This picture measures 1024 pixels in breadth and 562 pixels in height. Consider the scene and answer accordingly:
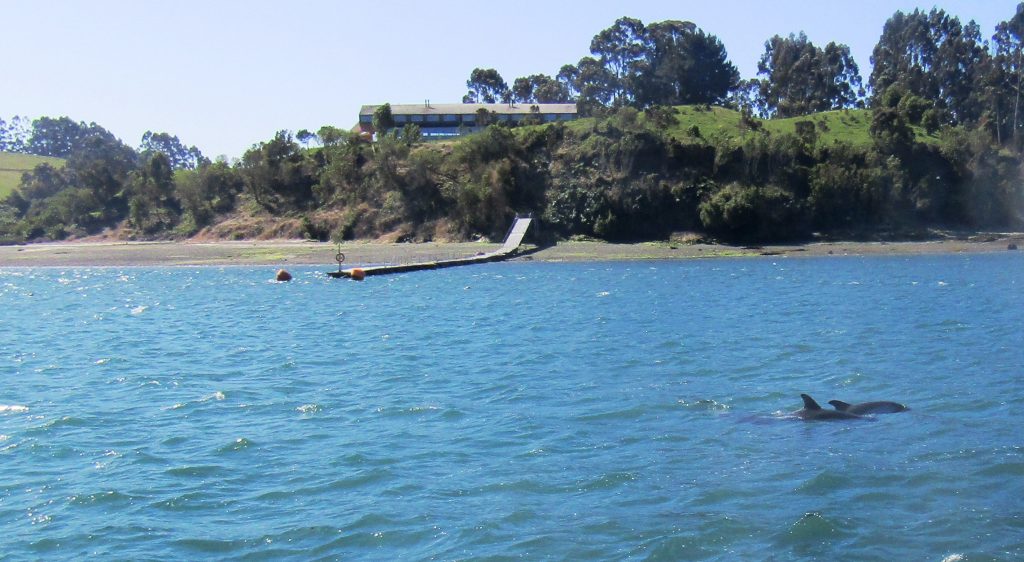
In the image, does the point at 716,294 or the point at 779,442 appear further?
the point at 716,294

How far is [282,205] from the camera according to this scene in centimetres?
8675

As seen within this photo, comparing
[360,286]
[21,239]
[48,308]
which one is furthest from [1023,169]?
[21,239]

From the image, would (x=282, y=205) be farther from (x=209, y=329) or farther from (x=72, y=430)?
(x=72, y=430)

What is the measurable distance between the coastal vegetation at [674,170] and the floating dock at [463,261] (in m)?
4.08

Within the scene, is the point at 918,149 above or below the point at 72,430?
above

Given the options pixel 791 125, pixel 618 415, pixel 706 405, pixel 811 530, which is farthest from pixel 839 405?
pixel 791 125

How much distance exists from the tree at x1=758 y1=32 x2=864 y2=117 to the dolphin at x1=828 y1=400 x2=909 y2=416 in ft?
293

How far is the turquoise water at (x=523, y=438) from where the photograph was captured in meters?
11.0

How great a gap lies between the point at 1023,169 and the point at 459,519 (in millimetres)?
74351

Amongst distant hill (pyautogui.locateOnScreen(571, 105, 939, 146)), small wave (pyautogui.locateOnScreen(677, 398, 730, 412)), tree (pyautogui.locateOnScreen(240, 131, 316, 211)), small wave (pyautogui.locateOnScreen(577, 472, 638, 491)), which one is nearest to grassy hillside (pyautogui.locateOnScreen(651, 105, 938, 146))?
distant hill (pyautogui.locateOnScreen(571, 105, 939, 146))

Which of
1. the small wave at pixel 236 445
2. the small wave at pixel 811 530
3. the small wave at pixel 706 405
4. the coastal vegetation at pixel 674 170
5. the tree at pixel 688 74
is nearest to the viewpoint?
the small wave at pixel 811 530

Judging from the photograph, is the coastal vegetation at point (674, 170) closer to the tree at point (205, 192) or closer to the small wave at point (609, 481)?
the tree at point (205, 192)

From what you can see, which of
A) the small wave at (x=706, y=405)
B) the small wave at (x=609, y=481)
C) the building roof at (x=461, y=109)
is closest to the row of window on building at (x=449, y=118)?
the building roof at (x=461, y=109)

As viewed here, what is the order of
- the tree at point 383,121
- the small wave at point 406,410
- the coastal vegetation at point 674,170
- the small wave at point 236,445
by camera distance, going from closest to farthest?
1. the small wave at point 236,445
2. the small wave at point 406,410
3. the coastal vegetation at point 674,170
4. the tree at point 383,121
